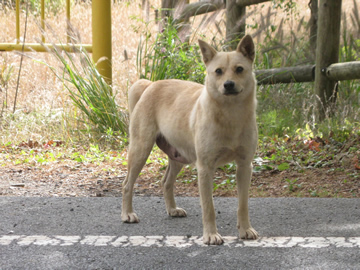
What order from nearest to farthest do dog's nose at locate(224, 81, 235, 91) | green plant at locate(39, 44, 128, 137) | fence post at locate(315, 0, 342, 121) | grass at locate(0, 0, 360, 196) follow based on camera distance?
1. dog's nose at locate(224, 81, 235, 91)
2. grass at locate(0, 0, 360, 196)
3. fence post at locate(315, 0, 342, 121)
4. green plant at locate(39, 44, 128, 137)

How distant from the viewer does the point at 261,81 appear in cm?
835

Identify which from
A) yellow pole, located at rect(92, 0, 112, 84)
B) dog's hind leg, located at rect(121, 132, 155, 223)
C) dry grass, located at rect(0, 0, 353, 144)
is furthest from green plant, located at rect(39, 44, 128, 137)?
dog's hind leg, located at rect(121, 132, 155, 223)

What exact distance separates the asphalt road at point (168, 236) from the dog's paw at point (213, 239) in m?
0.06

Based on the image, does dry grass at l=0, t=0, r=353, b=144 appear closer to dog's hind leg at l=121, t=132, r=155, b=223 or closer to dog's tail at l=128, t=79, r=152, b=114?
dog's tail at l=128, t=79, r=152, b=114

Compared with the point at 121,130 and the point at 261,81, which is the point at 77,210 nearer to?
the point at 121,130

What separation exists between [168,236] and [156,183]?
192cm

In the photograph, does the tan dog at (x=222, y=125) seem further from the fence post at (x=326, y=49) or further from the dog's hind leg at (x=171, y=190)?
the fence post at (x=326, y=49)

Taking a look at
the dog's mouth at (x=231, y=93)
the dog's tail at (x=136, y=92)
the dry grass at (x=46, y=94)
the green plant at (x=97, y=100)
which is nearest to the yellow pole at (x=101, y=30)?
the dry grass at (x=46, y=94)

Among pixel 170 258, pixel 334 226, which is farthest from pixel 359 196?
pixel 170 258

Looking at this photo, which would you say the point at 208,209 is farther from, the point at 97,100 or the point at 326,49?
the point at 326,49

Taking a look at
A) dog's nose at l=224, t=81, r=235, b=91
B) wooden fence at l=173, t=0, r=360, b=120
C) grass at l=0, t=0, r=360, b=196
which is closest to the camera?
dog's nose at l=224, t=81, r=235, b=91

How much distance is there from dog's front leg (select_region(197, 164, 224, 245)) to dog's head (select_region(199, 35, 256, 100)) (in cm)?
56

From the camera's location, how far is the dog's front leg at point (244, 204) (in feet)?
13.0

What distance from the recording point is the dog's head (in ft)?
12.4
